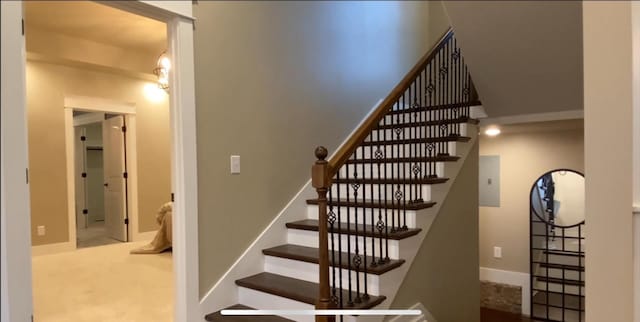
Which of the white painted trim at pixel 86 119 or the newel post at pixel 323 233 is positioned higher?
the white painted trim at pixel 86 119

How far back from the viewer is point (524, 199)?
16.8 ft

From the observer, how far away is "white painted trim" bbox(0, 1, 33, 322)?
5.46 feet

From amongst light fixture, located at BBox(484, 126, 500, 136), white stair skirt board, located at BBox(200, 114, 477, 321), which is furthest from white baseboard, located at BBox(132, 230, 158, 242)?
light fixture, located at BBox(484, 126, 500, 136)

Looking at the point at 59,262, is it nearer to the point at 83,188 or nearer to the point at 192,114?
the point at 83,188

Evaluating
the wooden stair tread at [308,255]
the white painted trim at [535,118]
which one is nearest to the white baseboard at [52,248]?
the wooden stair tread at [308,255]

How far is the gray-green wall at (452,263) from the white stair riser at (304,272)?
0.83ft

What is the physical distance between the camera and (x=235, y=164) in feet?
8.63

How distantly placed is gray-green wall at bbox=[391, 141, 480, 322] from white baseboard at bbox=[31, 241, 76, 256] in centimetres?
418

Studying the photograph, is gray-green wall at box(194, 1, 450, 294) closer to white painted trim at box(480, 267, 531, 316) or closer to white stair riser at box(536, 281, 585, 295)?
white painted trim at box(480, 267, 531, 316)

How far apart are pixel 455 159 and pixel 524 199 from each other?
2.58 m

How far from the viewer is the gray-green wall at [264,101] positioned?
2.49 meters

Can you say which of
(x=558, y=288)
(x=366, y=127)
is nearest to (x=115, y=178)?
(x=366, y=127)

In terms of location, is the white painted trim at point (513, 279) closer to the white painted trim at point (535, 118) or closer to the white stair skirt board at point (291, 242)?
the white painted trim at point (535, 118)

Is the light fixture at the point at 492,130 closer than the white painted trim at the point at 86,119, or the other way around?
the light fixture at the point at 492,130
